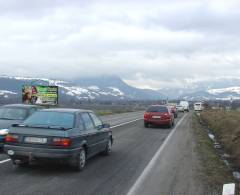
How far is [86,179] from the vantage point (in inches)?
392

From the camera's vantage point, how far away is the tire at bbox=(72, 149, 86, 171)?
35.2 ft

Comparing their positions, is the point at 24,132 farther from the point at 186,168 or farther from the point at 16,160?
the point at 186,168

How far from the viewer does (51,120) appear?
11289mm

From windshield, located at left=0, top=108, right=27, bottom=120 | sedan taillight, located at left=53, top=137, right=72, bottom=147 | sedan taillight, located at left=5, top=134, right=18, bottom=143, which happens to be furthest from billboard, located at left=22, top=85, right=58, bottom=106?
sedan taillight, located at left=53, top=137, right=72, bottom=147

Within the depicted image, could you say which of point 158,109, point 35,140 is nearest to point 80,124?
point 35,140

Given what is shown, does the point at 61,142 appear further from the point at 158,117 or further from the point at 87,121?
the point at 158,117

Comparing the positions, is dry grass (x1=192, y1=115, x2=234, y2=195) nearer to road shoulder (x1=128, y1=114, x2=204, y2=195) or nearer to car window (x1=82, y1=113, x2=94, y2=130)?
road shoulder (x1=128, y1=114, x2=204, y2=195)

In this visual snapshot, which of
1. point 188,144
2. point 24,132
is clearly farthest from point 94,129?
point 188,144

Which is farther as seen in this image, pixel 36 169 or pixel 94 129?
pixel 94 129

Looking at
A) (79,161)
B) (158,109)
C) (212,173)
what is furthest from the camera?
(158,109)

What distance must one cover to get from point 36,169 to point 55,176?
96 cm

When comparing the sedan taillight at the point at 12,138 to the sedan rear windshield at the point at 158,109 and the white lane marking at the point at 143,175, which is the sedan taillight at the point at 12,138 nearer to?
the white lane marking at the point at 143,175

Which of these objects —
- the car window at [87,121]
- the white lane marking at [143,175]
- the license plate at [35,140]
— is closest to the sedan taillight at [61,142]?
the license plate at [35,140]

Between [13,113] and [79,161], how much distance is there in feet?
16.9
